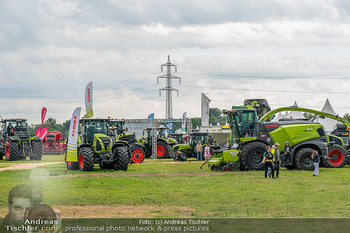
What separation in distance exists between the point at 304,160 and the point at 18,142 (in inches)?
870

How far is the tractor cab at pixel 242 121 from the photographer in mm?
27984

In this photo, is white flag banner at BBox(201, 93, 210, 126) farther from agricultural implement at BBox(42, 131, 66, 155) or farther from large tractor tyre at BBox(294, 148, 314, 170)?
large tractor tyre at BBox(294, 148, 314, 170)

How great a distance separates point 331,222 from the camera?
435 inches

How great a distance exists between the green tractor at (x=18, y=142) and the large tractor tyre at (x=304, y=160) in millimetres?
20387

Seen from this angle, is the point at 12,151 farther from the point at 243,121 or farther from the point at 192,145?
the point at 243,121


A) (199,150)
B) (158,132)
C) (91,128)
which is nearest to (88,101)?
(91,128)

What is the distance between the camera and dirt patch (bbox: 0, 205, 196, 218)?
12.1m

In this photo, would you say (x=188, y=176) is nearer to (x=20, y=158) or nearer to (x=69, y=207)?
(x=69, y=207)

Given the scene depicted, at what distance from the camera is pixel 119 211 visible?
12750mm

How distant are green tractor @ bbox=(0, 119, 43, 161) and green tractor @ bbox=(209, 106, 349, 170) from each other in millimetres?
16606

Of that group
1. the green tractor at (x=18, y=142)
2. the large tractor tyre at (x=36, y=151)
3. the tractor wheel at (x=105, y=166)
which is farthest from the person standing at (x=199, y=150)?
the tractor wheel at (x=105, y=166)

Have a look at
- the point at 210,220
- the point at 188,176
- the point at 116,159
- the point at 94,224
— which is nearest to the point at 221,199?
the point at 210,220

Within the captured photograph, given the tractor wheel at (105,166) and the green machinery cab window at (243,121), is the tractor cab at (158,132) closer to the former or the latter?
the green machinery cab window at (243,121)

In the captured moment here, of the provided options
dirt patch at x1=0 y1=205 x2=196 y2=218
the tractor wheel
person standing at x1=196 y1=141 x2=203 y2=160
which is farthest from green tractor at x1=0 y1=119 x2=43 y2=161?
dirt patch at x1=0 y1=205 x2=196 y2=218
